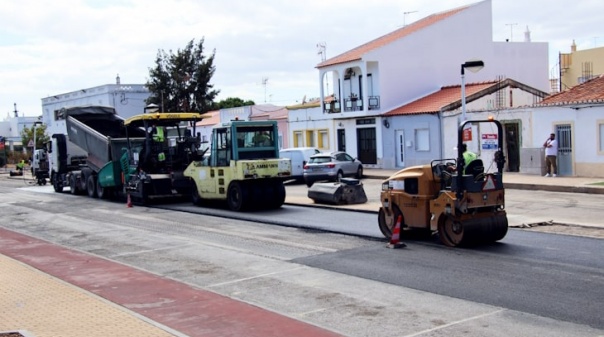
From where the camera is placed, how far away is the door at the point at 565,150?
26703 millimetres

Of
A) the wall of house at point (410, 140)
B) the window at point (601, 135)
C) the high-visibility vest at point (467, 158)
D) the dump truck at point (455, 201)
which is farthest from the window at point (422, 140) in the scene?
the high-visibility vest at point (467, 158)

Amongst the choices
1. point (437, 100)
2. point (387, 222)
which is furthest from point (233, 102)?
point (387, 222)

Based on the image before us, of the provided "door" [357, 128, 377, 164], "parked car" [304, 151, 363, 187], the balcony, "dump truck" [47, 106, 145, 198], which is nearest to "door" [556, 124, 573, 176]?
"parked car" [304, 151, 363, 187]

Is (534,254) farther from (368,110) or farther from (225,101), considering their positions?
(225,101)

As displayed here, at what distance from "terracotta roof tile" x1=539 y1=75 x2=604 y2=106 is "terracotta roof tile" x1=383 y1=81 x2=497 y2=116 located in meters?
6.99

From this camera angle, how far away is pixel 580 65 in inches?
2073

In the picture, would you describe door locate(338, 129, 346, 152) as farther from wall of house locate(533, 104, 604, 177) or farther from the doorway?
wall of house locate(533, 104, 604, 177)

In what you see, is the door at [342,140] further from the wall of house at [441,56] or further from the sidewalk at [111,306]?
the sidewalk at [111,306]

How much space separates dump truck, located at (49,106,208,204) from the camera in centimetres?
2462

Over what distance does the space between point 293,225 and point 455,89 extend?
2384 cm

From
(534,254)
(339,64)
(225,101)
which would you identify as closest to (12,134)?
(225,101)

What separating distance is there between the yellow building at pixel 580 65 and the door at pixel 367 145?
61.9ft

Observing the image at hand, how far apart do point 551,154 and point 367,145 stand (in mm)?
15000

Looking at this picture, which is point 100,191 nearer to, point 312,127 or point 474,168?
point 312,127
